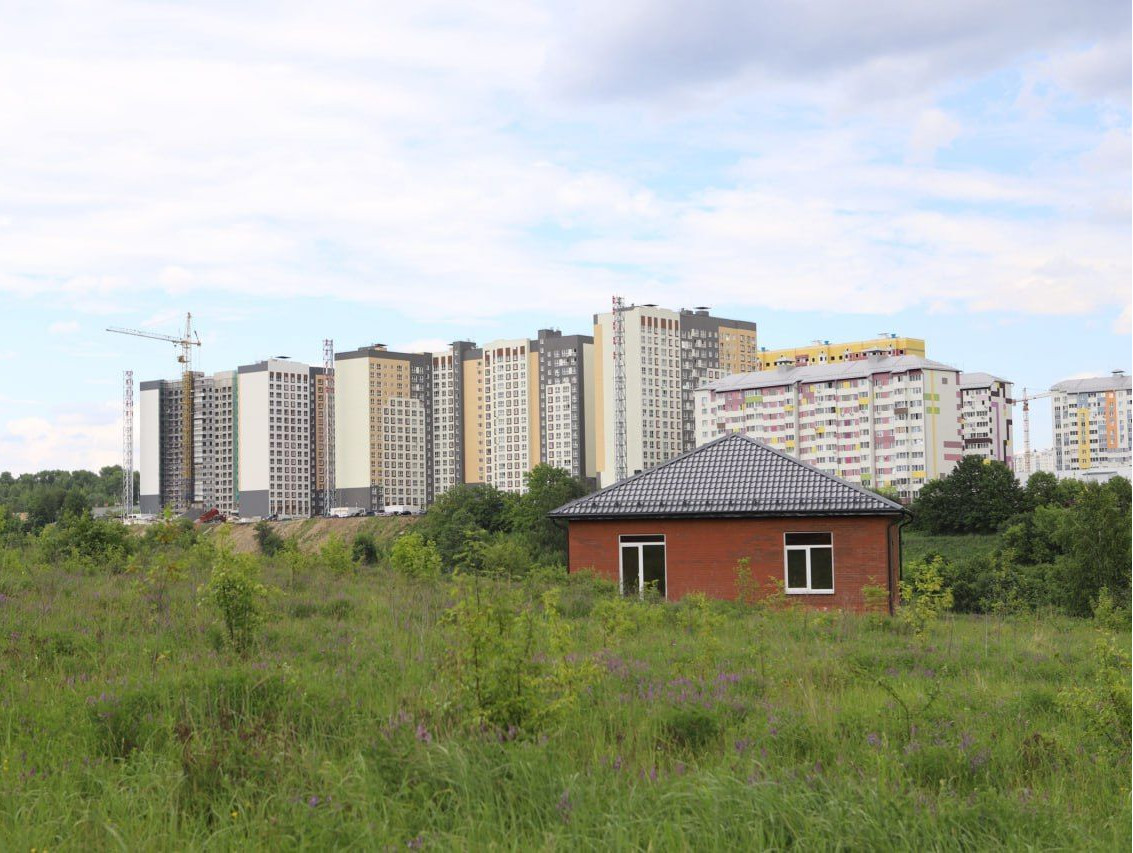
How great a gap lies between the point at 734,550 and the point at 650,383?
302 ft

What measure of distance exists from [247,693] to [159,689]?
0.61 metres

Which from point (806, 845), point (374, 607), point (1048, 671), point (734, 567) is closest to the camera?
point (806, 845)

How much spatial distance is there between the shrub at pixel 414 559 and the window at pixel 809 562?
6941 mm

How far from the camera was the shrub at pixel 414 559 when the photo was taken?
20766 millimetres

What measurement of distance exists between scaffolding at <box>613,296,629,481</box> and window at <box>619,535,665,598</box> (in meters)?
88.7

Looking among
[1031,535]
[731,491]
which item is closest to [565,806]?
[731,491]

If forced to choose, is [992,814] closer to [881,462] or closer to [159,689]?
[159,689]

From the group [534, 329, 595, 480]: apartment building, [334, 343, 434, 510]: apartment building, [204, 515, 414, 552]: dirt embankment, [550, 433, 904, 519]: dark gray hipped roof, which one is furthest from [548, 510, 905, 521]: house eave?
[334, 343, 434, 510]: apartment building

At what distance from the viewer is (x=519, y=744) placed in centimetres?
550

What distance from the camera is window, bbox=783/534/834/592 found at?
66.5 feet

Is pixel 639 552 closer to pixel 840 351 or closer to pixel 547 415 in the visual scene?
pixel 547 415

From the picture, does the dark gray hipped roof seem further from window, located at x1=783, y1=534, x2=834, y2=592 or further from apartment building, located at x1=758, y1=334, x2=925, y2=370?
apartment building, located at x1=758, y1=334, x2=925, y2=370

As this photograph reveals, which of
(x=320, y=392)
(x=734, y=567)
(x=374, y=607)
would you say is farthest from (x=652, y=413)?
(x=374, y=607)

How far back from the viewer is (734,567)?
2069cm
